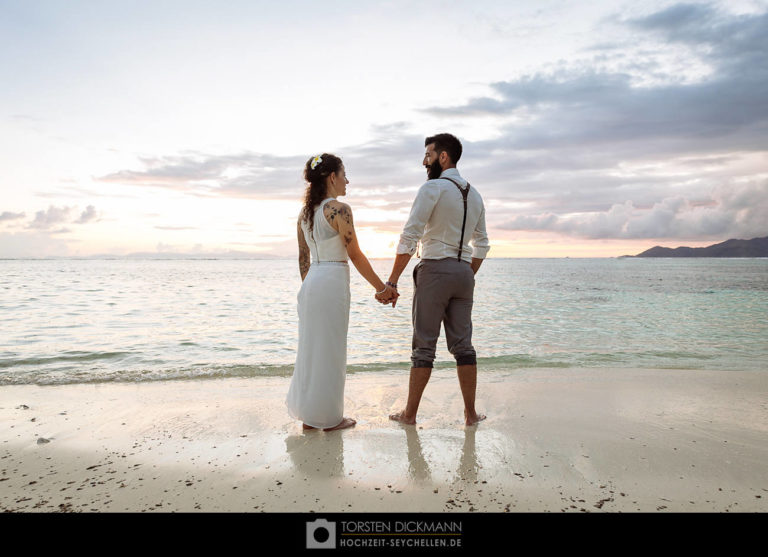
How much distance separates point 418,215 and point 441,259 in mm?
451

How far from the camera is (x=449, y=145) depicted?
13.5ft

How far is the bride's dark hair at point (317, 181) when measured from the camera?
396 centimetres

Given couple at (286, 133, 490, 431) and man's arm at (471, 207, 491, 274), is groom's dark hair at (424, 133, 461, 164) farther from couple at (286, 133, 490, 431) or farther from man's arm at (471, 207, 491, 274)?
man's arm at (471, 207, 491, 274)

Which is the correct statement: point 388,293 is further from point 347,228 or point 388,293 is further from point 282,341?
point 282,341

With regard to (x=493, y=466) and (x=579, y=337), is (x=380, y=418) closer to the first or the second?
(x=493, y=466)

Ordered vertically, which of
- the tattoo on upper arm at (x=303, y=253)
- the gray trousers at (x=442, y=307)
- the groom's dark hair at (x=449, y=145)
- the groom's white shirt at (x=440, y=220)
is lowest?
the gray trousers at (x=442, y=307)

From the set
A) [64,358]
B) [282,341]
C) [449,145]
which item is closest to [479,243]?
[449,145]

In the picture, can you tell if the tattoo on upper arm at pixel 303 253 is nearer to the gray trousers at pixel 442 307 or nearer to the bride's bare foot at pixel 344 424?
the gray trousers at pixel 442 307

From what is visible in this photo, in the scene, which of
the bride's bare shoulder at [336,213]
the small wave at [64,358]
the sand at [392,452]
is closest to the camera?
the sand at [392,452]

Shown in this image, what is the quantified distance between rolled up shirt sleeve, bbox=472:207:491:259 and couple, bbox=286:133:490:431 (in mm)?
164

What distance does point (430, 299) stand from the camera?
4.03 meters

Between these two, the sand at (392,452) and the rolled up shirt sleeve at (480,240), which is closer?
the sand at (392,452)
